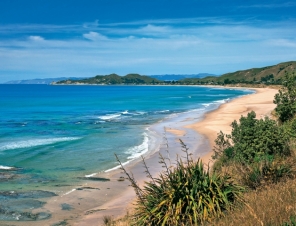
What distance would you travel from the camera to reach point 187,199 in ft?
23.0

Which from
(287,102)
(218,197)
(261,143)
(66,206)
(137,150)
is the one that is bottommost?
(137,150)

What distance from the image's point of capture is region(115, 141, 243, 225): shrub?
22.5ft

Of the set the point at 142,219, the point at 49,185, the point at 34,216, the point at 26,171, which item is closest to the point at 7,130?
the point at 26,171

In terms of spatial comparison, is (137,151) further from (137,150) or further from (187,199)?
(187,199)

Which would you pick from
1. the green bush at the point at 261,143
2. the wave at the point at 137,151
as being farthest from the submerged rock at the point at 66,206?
the green bush at the point at 261,143

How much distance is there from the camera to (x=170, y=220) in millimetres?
6863

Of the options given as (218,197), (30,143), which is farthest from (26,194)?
(30,143)

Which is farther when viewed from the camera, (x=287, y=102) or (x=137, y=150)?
(x=137, y=150)

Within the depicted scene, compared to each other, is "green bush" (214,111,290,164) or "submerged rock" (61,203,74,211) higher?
"green bush" (214,111,290,164)

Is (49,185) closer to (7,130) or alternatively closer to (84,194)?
(84,194)

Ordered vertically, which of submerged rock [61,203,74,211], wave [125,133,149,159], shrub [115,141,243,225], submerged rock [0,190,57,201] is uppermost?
shrub [115,141,243,225]

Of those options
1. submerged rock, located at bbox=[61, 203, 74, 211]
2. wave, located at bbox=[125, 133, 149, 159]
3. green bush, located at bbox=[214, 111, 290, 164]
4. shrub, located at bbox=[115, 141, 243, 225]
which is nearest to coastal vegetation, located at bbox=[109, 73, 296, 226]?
shrub, located at bbox=[115, 141, 243, 225]

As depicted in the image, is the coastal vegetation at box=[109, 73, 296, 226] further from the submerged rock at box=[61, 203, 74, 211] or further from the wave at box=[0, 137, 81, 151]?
the wave at box=[0, 137, 81, 151]

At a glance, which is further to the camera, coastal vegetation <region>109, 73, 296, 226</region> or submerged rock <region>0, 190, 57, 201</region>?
submerged rock <region>0, 190, 57, 201</region>
